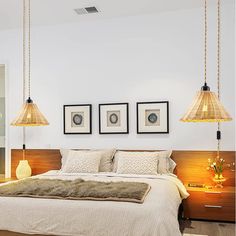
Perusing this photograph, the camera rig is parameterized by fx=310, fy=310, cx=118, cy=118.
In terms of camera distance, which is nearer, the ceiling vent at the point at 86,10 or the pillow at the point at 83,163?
the pillow at the point at 83,163

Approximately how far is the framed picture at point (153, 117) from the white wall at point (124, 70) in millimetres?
79

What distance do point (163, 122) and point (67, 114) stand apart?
1519mm

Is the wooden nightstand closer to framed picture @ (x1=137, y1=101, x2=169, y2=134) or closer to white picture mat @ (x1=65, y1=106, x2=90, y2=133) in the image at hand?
framed picture @ (x1=137, y1=101, x2=169, y2=134)

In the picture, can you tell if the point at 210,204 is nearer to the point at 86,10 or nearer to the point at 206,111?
the point at 206,111

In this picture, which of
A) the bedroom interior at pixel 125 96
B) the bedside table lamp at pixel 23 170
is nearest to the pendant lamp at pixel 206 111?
the bedroom interior at pixel 125 96

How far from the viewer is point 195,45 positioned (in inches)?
174

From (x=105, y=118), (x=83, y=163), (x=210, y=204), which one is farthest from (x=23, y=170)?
(x=210, y=204)

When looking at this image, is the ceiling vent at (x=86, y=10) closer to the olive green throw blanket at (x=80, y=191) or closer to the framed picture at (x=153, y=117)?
the framed picture at (x=153, y=117)

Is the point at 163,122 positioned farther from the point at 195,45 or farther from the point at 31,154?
the point at 31,154

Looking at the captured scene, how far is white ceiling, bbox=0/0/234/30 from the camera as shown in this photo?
164 inches

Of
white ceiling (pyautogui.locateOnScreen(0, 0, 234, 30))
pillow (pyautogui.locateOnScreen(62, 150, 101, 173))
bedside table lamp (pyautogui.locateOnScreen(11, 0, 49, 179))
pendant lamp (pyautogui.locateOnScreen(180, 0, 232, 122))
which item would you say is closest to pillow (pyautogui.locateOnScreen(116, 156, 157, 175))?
pillow (pyautogui.locateOnScreen(62, 150, 101, 173))

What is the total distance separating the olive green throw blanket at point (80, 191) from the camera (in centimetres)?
272

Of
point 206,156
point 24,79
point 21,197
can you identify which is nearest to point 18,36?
point 24,79

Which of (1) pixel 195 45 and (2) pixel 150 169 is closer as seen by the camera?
(2) pixel 150 169
